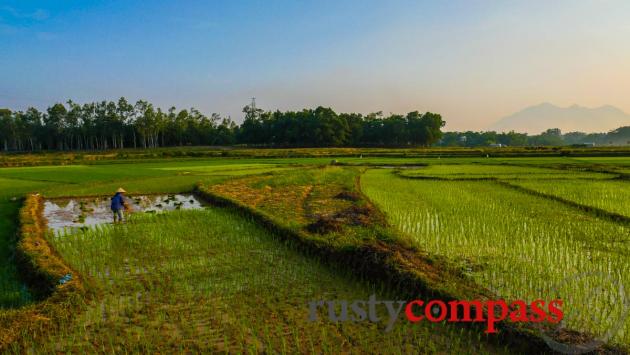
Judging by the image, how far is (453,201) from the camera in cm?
1198

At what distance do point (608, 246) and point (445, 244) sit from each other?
268cm

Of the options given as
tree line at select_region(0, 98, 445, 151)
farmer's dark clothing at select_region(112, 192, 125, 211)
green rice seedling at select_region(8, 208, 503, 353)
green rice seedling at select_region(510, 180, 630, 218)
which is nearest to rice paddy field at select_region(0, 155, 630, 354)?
green rice seedling at select_region(8, 208, 503, 353)

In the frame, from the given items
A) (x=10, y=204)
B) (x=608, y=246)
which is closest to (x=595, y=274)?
(x=608, y=246)

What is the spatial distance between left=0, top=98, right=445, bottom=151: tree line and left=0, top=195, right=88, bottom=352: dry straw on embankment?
61.6 metres

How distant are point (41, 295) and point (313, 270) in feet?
12.4

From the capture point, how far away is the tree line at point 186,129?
69750 mm

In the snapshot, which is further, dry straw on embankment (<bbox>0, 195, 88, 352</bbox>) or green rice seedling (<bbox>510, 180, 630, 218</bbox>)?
green rice seedling (<bbox>510, 180, 630, 218</bbox>)

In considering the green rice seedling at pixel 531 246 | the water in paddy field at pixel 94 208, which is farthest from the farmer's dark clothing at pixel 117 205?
the green rice seedling at pixel 531 246

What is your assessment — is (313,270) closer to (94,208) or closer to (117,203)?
(117,203)

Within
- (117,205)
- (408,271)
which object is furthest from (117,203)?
(408,271)

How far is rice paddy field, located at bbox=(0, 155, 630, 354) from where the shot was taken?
4.07 meters

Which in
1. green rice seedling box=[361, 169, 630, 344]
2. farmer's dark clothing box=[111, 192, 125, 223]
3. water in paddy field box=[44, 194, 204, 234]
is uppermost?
farmer's dark clothing box=[111, 192, 125, 223]

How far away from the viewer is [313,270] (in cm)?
616

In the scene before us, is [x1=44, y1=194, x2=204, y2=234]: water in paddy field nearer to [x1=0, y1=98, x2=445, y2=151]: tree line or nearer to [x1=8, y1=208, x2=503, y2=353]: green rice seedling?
[x1=8, y1=208, x2=503, y2=353]: green rice seedling
